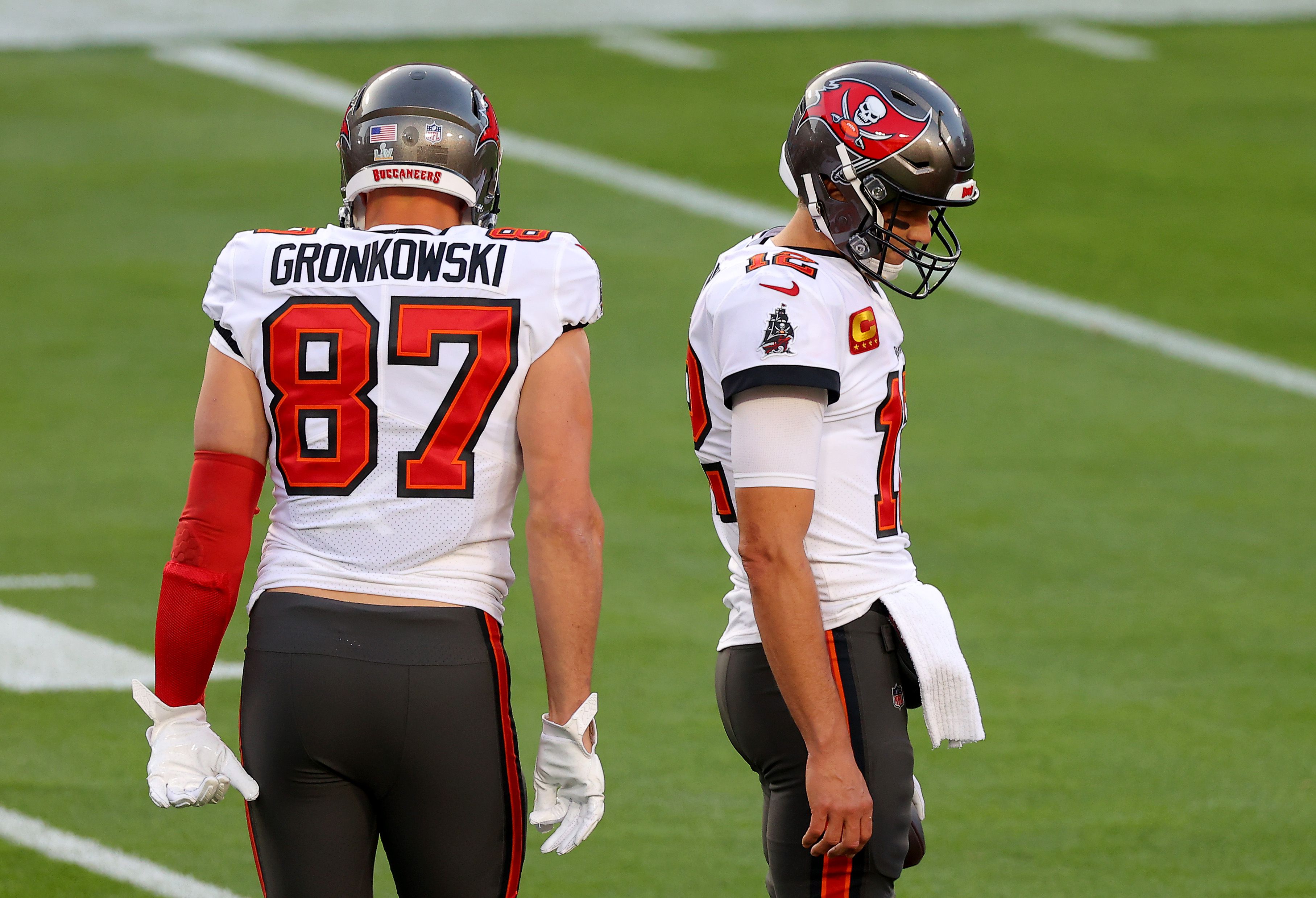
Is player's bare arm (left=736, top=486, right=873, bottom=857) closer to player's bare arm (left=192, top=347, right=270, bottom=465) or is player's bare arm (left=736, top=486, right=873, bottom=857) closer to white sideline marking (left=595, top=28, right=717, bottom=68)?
player's bare arm (left=192, top=347, right=270, bottom=465)

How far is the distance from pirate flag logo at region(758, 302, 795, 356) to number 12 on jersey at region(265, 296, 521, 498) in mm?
482

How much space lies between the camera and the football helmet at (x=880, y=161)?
392cm

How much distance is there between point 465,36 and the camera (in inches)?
810

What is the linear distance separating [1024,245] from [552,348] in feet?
40.7

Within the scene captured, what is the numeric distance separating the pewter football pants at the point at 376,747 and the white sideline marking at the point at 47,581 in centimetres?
561

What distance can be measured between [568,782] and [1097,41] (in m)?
19.5

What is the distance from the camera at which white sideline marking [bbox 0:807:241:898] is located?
584 centimetres

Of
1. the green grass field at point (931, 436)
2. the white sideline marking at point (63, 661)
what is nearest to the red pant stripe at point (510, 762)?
the green grass field at point (931, 436)

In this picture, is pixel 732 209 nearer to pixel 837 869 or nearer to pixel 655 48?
pixel 655 48

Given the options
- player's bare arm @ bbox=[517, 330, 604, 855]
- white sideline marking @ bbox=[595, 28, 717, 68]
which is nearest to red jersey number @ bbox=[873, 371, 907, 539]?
player's bare arm @ bbox=[517, 330, 604, 855]

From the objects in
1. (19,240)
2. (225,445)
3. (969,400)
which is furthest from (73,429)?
(225,445)

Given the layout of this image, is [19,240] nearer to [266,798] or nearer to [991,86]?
[991,86]

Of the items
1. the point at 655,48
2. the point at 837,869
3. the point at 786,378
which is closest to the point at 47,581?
the point at 837,869

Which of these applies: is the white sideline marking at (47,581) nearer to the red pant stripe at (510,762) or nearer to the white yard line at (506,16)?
the red pant stripe at (510,762)
